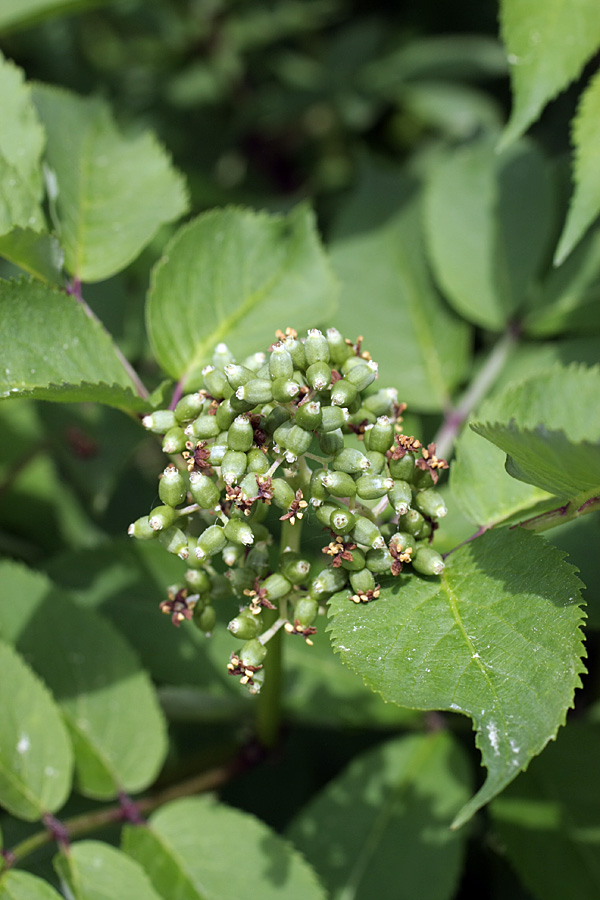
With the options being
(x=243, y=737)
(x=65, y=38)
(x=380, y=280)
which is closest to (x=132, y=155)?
(x=380, y=280)

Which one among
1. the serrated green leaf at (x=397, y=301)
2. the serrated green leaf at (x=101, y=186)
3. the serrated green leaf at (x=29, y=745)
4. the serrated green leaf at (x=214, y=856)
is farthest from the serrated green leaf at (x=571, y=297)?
the serrated green leaf at (x=29, y=745)

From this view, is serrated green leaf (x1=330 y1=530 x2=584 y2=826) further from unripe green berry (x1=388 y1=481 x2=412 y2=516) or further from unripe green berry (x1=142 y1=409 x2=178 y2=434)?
unripe green berry (x1=142 y1=409 x2=178 y2=434)

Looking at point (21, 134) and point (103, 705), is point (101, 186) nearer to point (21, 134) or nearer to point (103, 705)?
point (21, 134)

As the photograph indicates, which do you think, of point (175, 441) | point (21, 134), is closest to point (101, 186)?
point (21, 134)

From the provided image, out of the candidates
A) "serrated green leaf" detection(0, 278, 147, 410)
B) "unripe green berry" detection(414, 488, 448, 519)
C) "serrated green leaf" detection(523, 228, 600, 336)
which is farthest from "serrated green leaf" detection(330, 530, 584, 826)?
"serrated green leaf" detection(523, 228, 600, 336)

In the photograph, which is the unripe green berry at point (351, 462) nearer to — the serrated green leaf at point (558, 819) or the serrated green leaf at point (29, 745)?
the serrated green leaf at point (29, 745)
